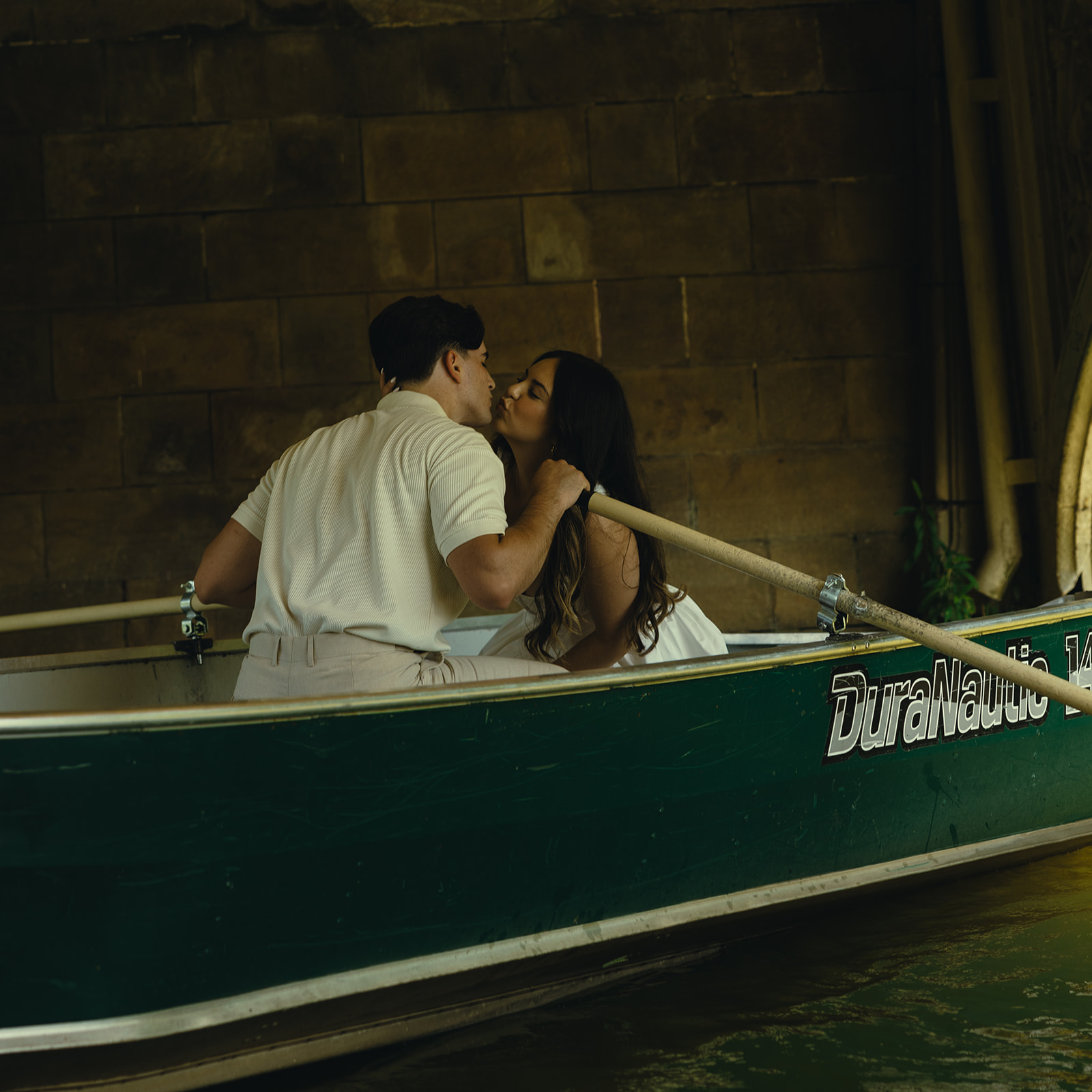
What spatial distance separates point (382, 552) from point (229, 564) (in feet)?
1.87

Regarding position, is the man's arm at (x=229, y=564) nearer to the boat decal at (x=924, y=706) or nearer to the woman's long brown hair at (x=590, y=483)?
the woman's long brown hair at (x=590, y=483)

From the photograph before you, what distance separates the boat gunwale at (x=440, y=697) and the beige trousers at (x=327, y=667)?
0.14 feet

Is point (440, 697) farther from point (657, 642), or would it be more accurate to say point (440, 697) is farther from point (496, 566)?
point (657, 642)

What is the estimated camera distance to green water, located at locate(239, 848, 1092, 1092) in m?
2.18

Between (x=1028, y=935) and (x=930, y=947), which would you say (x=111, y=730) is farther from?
(x=1028, y=935)

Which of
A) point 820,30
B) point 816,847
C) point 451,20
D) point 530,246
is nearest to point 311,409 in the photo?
point 530,246

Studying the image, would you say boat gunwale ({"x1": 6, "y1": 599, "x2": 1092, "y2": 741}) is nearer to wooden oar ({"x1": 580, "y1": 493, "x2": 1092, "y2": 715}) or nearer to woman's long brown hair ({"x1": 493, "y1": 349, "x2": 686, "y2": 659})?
wooden oar ({"x1": 580, "y1": 493, "x2": 1092, "y2": 715})

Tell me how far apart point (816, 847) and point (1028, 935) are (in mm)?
604

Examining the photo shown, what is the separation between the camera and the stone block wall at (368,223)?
5.56 metres

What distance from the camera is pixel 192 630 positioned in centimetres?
344

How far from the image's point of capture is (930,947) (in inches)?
110

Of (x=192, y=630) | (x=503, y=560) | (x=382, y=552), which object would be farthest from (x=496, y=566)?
(x=192, y=630)

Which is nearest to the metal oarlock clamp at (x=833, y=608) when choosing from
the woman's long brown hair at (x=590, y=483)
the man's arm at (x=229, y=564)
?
the woman's long brown hair at (x=590, y=483)

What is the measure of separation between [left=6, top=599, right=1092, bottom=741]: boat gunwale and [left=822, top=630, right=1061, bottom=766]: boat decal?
9cm
